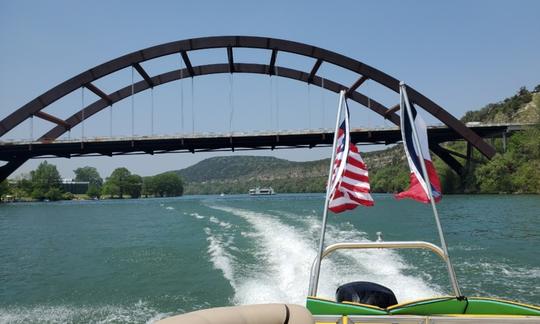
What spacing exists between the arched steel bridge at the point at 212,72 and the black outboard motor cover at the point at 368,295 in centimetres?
5117

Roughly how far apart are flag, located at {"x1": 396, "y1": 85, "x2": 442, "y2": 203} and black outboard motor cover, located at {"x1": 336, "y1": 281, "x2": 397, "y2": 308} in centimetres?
95

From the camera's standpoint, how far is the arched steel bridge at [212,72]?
56.0m

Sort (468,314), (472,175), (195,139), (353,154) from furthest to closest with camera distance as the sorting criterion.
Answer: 1. (472,175)
2. (195,139)
3. (353,154)
4. (468,314)

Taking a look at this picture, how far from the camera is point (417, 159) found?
484 cm

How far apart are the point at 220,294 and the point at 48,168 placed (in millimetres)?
131858

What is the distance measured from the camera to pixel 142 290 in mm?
10320

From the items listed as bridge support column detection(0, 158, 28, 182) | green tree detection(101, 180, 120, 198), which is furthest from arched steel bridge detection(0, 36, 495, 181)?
green tree detection(101, 180, 120, 198)

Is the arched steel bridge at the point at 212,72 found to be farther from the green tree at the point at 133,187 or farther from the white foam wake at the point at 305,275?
the green tree at the point at 133,187

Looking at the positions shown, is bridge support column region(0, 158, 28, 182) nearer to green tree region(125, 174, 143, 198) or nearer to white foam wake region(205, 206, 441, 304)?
white foam wake region(205, 206, 441, 304)

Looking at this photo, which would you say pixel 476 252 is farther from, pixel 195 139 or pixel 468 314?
pixel 195 139

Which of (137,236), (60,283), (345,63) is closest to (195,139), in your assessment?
(345,63)

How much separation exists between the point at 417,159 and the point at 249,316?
9.17ft

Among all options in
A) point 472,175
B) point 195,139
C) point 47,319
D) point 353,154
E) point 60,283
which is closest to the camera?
point 353,154

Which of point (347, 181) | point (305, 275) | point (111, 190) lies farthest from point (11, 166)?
point (111, 190)
